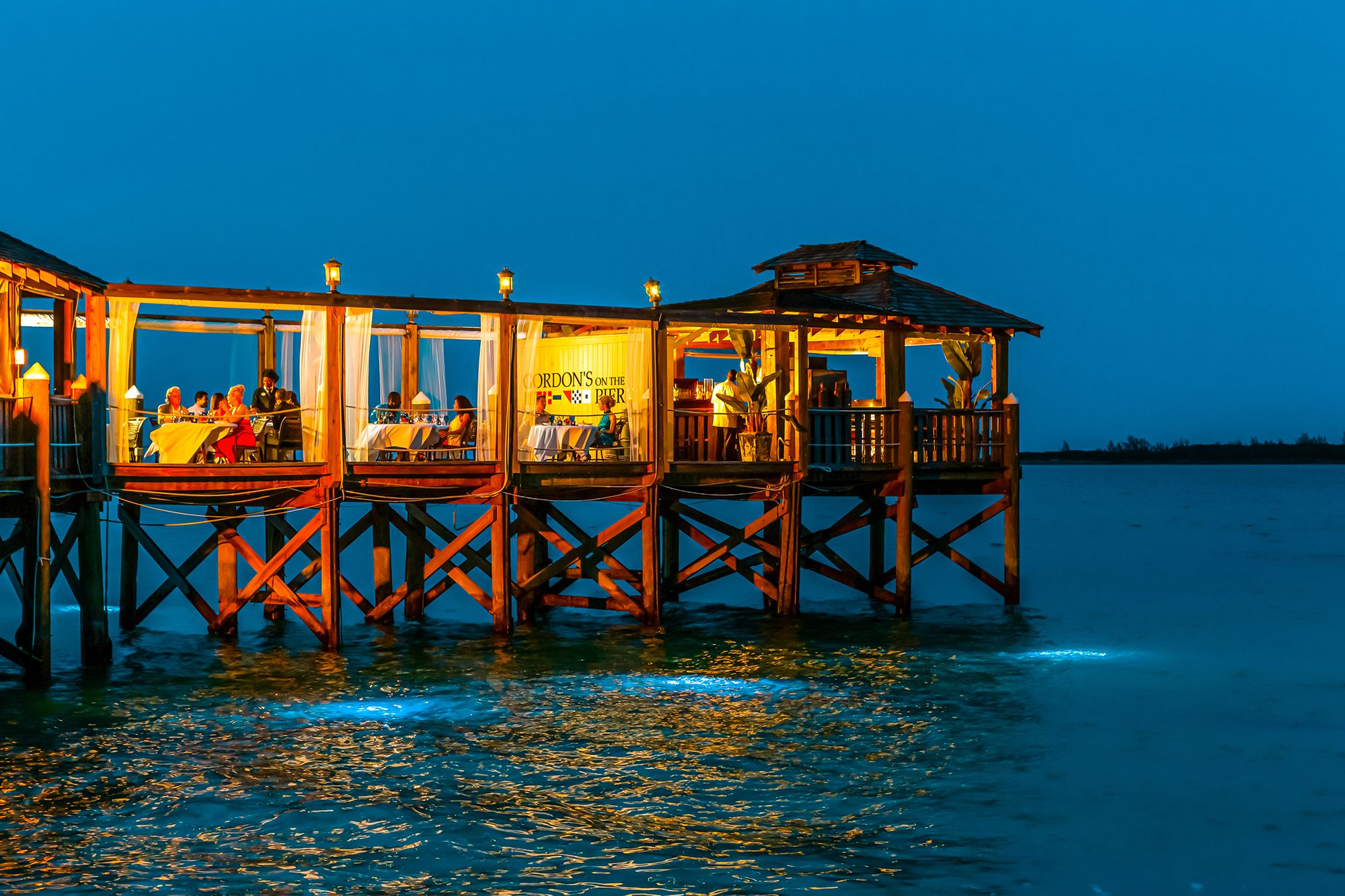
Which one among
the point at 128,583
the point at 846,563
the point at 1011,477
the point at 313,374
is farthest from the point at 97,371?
the point at 1011,477

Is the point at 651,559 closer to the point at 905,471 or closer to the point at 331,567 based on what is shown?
the point at 905,471

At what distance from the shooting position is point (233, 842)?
13.1 metres

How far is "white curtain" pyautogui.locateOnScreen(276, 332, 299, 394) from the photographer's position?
22594mm

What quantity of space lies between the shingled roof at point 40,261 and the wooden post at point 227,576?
17.1 ft

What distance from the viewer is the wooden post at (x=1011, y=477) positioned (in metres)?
26.2

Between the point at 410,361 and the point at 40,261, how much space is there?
24.1 feet

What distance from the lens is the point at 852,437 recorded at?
25.0m

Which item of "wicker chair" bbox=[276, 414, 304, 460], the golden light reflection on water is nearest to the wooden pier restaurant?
"wicker chair" bbox=[276, 414, 304, 460]

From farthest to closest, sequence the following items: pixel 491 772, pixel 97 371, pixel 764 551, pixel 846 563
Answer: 1. pixel 846 563
2. pixel 764 551
3. pixel 97 371
4. pixel 491 772

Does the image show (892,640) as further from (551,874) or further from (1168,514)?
(1168,514)

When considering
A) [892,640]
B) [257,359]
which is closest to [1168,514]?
[892,640]

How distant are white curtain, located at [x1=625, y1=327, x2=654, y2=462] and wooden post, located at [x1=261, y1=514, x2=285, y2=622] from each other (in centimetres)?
624

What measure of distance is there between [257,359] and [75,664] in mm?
5310

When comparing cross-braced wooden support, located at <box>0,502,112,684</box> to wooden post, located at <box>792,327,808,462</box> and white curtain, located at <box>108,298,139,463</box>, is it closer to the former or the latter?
white curtain, located at <box>108,298,139,463</box>
